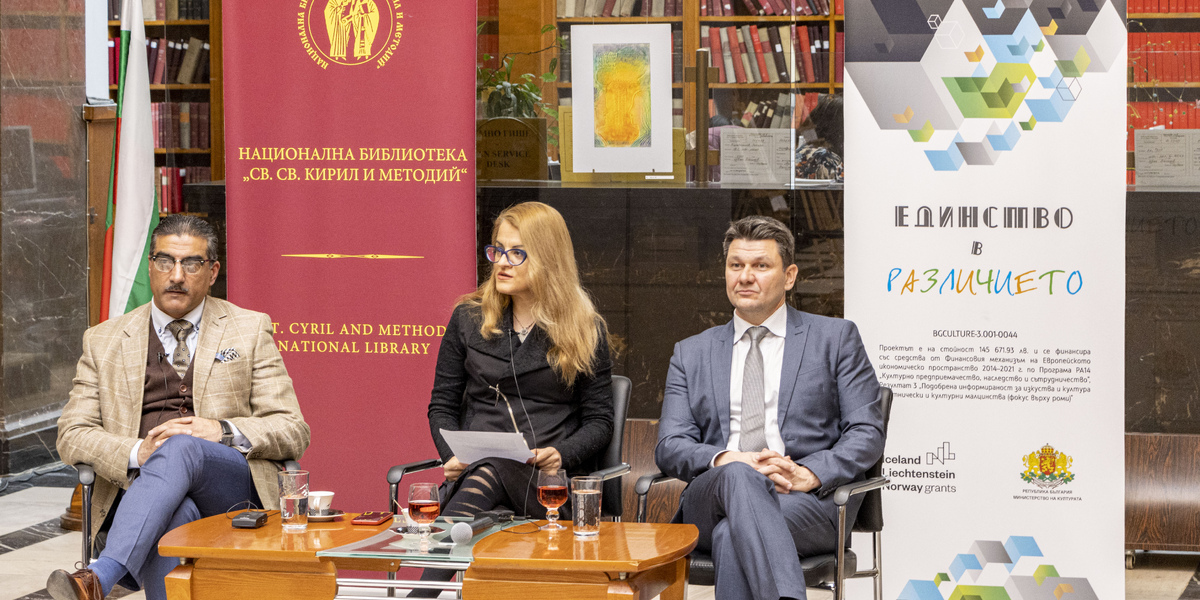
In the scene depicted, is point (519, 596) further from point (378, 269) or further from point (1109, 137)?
point (1109, 137)

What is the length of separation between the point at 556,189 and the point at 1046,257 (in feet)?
6.35

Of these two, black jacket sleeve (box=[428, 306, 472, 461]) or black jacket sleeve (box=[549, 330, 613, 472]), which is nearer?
black jacket sleeve (box=[549, 330, 613, 472])

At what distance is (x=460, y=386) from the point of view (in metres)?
3.61

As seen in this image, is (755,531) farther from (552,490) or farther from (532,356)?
(532,356)

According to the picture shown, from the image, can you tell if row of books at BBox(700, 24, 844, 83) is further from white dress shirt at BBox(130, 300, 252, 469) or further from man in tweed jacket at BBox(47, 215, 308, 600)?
white dress shirt at BBox(130, 300, 252, 469)

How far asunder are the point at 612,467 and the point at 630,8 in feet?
6.99

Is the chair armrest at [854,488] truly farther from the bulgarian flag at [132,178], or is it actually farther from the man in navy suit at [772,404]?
the bulgarian flag at [132,178]

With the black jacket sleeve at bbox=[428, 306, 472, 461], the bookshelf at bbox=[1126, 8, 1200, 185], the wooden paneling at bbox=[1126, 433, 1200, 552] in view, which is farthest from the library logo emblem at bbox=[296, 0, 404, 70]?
the wooden paneling at bbox=[1126, 433, 1200, 552]

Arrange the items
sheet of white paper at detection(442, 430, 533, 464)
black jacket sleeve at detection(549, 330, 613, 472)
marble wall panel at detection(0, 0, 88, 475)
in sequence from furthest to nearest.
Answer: marble wall panel at detection(0, 0, 88, 475) < black jacket sleeve at detection(549, 330, 613, 472) < sheet of white paper at detection(442, 430, 533, 464)

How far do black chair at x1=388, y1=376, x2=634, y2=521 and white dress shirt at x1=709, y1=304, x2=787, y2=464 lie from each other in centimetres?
34

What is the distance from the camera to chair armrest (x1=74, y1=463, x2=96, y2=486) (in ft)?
10.5

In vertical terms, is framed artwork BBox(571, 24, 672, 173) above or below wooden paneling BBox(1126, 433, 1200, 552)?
above

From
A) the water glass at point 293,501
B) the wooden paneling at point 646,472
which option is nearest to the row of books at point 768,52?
the wooden paneling at point 646,472

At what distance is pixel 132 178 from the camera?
450cm
